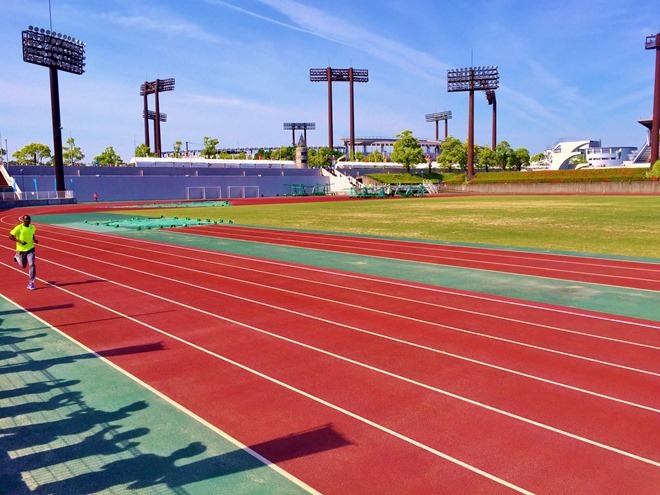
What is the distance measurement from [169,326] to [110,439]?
3.98 metres

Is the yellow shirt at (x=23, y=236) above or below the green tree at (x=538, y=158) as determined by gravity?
below

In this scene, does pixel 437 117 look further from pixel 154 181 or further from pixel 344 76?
pixel 154 181

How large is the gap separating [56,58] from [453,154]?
6772 centimetres

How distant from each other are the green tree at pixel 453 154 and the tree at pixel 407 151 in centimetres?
779

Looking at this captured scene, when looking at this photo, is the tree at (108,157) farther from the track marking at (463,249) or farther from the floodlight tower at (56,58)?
the track marking at (463,249)

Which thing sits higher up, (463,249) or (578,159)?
(578,159)

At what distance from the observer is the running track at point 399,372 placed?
4.52 metres

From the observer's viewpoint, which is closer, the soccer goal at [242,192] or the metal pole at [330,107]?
the soccer goal at [242,192]

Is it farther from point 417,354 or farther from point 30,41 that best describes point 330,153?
point 417,354

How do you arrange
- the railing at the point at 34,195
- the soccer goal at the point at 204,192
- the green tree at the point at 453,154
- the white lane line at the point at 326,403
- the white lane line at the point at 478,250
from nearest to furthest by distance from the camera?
the white lane line at the point at 326,403, the white lane line at the point at 478,250, the railing at the point at 34,195, the soccer goal at the point at 204,192, the green tree at the point at 453,154

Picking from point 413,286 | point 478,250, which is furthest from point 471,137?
point 413,286

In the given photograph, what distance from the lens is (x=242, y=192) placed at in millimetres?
69875

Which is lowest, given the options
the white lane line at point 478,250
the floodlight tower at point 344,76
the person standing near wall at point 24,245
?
the white lane line at point 478,250

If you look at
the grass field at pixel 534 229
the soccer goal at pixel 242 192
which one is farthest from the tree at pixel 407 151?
the grass field at pixel 534 229
